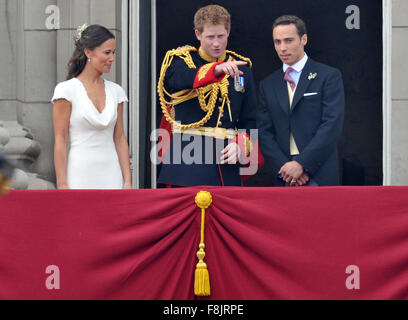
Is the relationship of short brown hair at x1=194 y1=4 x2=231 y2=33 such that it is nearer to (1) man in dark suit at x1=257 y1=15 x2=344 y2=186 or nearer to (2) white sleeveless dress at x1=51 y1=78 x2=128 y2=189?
(1) man in dark suit at x1=257 y1=15 x2=344 y2=186

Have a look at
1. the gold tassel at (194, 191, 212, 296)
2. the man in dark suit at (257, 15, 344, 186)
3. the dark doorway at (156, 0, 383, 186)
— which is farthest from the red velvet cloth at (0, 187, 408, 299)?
the dark doorway at (156, 0, 383, 186)

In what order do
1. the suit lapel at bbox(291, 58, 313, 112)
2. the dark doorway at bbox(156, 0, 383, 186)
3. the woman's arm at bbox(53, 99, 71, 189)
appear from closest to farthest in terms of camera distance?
the woman's arm at bbox(53, 99, 71, 189)
the suit lapel at bbox(291, 58, 313, 112)
the dark doorway at bbox(156, 0, 383, 186)

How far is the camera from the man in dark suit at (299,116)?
7871mm

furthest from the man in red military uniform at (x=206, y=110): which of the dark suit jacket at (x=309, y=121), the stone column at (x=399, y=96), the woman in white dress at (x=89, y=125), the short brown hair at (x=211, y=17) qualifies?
the stone column at (x=399, y=96)

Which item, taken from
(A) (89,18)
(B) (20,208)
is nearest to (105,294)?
(B) (20,208)

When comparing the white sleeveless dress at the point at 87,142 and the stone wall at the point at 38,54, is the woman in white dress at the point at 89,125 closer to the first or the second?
the white sleeveless dress at the point at 87,142

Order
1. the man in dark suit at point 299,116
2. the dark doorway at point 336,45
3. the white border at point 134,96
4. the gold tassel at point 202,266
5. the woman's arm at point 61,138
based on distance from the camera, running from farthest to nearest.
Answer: the dark doorway at point 336,45 → the white border at point 134,96 → the man in dark suit at point 299,116 → the woman's arm at point 61,138 → the gold tassel at point 202,266

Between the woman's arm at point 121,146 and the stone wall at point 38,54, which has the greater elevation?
the stone wall at point 38,54

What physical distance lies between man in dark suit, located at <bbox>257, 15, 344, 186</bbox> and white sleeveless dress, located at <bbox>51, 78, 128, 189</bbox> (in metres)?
1.29

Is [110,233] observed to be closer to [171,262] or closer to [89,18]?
[171,262]

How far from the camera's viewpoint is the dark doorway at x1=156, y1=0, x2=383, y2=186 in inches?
410

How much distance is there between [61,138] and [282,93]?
1.88 metres

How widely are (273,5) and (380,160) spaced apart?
2001 millimetres

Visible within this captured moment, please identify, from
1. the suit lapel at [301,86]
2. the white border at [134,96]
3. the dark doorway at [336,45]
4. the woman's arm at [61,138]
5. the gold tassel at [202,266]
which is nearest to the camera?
the gold tassel at [202,266]
